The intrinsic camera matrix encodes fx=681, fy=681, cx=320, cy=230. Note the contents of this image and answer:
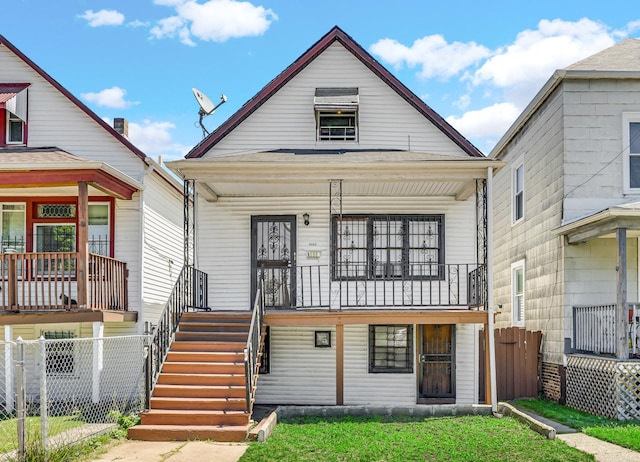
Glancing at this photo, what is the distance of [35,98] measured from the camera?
14.6 meters

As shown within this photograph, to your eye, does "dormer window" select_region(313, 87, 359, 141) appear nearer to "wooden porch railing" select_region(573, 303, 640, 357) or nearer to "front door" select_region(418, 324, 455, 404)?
"front door" select_region(418, 324, 455, 404)

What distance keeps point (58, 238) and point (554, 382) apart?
10795mm

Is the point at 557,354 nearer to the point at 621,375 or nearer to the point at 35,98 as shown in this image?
the point at 621,375

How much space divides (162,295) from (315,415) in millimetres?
5697

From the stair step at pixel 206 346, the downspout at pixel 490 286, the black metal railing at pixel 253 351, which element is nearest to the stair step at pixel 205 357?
the stair step at pixel 206 346

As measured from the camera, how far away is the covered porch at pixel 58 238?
1233 centimetres

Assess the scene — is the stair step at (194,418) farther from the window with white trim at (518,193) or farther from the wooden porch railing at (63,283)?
the window with white trim at (518,193)

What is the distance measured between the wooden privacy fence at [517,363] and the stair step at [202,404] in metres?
6.34

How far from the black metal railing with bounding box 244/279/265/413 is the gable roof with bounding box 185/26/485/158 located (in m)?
4.13

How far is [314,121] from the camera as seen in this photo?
14836 millimetres

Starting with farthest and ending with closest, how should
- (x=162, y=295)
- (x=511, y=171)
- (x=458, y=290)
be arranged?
1. (x=511, y=171)
2. (x=162, y=295)
3. (x=458, y=290)

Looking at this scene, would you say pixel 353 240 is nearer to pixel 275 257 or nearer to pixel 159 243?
pixel 275 257

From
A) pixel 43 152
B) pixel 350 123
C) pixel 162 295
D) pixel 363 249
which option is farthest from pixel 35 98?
pixel 363 249

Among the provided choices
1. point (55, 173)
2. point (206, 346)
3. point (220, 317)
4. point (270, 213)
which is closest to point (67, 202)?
point (55, 173)
